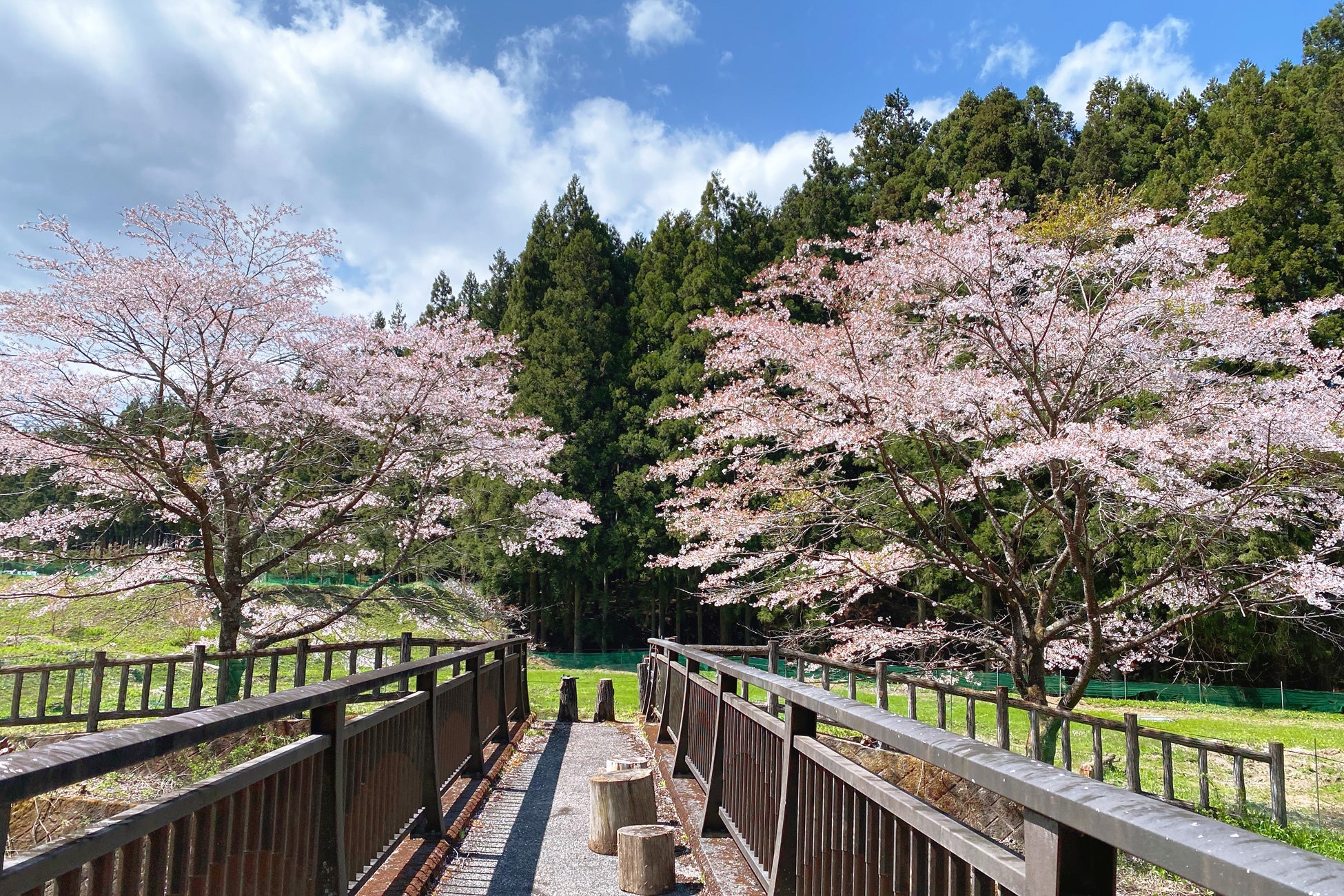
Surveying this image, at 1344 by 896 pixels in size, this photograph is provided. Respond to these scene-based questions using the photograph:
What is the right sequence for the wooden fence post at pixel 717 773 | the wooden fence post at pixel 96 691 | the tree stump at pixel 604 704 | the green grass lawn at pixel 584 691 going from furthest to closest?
1. the green grass lawn at pixel 584 691
2. the tree stump at pixel 604 704
3. the wooden fence post at pixel 96 691
4. the wooden fence post at pixel 717 773

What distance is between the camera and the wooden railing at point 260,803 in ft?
4.47

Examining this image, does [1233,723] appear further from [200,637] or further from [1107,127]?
[200,637]

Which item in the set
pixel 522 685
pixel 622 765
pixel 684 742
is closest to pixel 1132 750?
pixel 684 742

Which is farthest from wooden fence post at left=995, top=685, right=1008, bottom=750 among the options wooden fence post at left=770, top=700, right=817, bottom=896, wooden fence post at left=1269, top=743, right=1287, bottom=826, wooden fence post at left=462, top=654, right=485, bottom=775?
wooden fence post at left=462, top=654, right=485, bottom=775

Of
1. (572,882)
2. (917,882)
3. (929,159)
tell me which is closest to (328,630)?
(572,882)

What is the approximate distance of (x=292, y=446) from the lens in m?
10.4

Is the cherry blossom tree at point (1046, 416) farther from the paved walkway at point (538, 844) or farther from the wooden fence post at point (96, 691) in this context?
the wooden fence post at point (96, 691)

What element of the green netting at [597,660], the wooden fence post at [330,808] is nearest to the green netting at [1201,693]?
the green netting at [597,660]

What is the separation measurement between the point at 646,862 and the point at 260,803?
204cm

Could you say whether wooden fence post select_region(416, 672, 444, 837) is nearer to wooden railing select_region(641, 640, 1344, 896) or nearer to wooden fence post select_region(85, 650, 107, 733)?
wooden railing select_region(641, 640, 1344, 896)

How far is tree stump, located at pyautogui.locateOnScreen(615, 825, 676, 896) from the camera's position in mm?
3611

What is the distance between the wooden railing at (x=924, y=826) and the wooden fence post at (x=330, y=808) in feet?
5.00

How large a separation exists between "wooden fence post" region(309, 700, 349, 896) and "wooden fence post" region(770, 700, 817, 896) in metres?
1.52

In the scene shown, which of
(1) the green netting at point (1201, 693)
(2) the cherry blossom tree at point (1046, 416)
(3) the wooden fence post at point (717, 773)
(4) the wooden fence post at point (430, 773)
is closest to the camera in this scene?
(3) the wooden fence post at point (717, 773)
